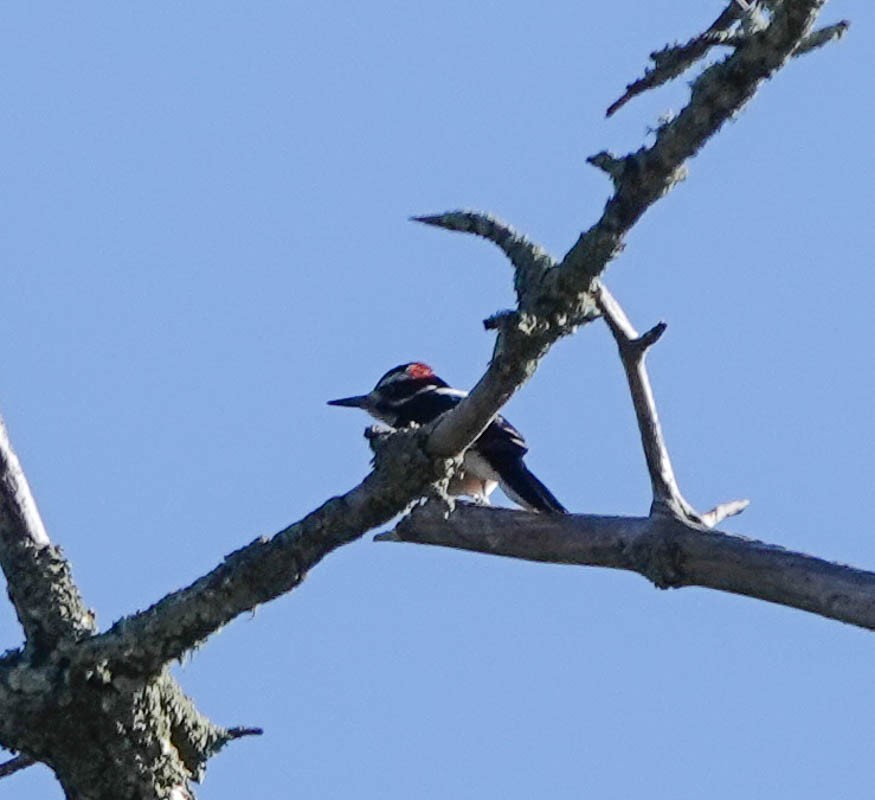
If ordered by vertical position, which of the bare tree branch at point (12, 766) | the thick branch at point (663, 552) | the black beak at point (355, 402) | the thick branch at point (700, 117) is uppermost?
the black beak at point (355, 402)

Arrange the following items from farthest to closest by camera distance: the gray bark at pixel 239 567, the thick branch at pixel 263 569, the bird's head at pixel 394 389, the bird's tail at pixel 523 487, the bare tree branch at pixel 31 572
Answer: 1. the bird's head at pixel 394 389
2. the bird's tail at pixel 523 487
3. the bare tree branch at pixel 31 572
4. the thick branch at pixel 263 569
5. the gray bark at pixel 239 567

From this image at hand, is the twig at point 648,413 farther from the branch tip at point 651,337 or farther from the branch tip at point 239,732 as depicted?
the branch tip at point 239,732

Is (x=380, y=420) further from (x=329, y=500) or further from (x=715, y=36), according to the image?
(x=715, y=36)

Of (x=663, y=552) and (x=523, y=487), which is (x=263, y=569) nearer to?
(x=663, y=552)

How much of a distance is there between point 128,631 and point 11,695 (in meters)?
0.33

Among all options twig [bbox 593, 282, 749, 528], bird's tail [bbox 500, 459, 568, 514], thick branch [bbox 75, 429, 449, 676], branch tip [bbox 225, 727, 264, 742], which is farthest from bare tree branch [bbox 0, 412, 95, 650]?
bird's tail [bbox 500, 459, 568, 514]

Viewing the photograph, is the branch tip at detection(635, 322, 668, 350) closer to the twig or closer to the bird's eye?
the twig

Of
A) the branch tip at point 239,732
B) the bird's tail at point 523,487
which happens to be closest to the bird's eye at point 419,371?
the bird's tail at point 523,487

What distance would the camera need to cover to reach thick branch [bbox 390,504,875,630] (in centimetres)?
468

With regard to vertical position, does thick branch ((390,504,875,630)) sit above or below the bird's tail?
below

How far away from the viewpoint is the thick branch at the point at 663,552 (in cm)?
468

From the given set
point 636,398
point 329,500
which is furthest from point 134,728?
point 636,398

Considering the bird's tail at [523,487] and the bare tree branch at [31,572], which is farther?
the bird's tail at [523,487]

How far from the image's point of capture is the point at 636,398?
5.32m
